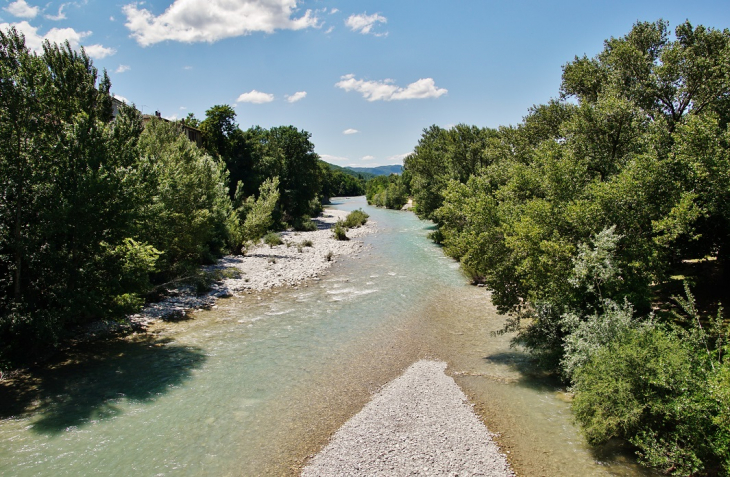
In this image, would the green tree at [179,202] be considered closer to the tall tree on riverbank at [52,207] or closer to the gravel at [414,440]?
the tall tree on riverbank at [52,207]

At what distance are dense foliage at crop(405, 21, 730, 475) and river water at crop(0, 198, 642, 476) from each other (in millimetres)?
1564

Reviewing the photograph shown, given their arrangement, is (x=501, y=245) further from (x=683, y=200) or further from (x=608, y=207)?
(x=683, y=200)

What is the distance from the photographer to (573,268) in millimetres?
12188

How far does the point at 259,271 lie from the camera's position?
30578 mm

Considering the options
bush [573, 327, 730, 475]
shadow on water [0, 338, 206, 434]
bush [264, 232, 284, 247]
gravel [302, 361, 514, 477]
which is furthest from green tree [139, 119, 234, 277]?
bush [573, 327, 730, 475]

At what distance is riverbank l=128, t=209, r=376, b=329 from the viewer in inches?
851

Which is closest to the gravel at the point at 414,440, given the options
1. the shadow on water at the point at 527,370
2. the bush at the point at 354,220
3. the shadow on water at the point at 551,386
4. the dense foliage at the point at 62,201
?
the shadow on water at the point at 551,386

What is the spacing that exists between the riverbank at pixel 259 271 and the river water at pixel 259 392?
161 centimetres

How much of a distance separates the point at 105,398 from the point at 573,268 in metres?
14.8

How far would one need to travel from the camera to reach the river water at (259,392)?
9.92 m

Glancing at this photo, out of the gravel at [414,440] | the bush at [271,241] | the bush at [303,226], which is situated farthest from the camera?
the bush at [303,226]

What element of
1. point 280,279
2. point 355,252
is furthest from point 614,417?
point 355,252

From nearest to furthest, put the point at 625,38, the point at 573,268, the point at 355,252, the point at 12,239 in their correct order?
the point at 573,268, the point at 12,239, the point at 625,38, the point at 355,252

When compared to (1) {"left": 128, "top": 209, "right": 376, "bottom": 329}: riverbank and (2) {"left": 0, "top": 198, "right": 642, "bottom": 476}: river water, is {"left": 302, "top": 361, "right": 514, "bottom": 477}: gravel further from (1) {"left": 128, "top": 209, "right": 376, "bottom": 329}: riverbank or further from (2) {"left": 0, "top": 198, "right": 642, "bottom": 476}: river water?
(1) {"left": 128, "top": 209, "right": 376, "bottom": 329}: riverbank
